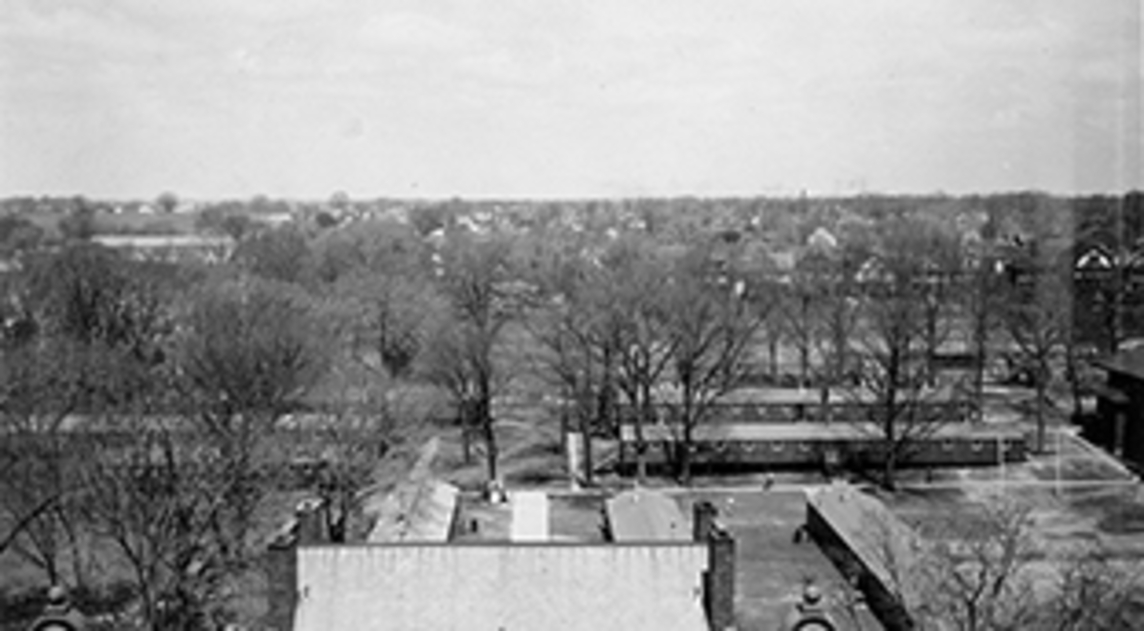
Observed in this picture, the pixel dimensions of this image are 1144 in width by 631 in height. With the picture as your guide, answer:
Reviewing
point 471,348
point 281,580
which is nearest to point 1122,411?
point 471,348

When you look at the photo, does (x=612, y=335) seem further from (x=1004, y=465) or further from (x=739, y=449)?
(x=1004, y=465)

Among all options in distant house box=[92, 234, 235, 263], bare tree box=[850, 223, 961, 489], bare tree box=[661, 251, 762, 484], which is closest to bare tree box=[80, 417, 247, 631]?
bare tree box=[661, 251, 762, 484]

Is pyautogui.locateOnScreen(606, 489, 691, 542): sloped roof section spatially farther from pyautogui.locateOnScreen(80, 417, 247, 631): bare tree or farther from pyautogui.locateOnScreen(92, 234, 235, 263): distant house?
pyautogui.locateOnScreen(92, 234, 235, 263): distant house

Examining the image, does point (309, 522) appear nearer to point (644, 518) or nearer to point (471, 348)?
point (644, 518)

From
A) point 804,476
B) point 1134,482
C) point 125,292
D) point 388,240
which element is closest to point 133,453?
point 804,476

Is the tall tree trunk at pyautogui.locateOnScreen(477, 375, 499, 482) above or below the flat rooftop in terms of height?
above

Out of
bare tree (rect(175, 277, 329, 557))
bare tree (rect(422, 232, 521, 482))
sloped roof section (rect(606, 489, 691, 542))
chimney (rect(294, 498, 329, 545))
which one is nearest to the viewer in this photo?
chimney (rect(294, 498, 329, 545))
